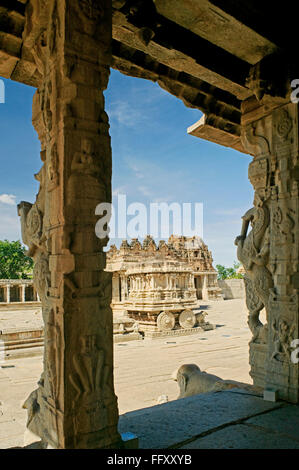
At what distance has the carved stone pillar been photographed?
3938 millimetres

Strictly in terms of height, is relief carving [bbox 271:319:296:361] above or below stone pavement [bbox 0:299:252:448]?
above

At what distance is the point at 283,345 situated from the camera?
3.95m

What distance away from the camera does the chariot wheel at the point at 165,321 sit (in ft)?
48.6

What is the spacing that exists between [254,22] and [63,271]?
3.13m

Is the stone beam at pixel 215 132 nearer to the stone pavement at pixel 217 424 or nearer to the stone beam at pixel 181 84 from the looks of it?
the stone beam at pixel 181 84

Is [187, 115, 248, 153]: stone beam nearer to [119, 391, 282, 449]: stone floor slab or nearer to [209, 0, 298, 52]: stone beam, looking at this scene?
[209, 0, 298, 52]: stone beam

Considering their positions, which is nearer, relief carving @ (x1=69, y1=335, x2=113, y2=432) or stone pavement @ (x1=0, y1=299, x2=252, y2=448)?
relief carving @ (x1=69, y1=335, x2=113, y2=432)

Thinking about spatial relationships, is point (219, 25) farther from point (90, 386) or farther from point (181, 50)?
point (90, 386)

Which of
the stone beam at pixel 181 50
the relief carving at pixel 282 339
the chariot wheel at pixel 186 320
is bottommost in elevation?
the chariot wheel at pixel 186 320

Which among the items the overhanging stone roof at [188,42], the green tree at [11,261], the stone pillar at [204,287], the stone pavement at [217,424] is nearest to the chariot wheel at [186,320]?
the stone pavement at [217,424]

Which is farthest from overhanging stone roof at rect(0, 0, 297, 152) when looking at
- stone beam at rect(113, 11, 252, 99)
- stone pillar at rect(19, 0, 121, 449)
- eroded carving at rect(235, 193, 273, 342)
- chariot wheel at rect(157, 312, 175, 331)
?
chariot wheel at rect(157, 312, 175, 331)

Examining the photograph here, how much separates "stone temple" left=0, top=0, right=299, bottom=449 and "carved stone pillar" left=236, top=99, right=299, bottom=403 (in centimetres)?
1

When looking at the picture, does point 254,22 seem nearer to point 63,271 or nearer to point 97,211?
point 97,211

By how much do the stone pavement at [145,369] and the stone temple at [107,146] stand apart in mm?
2284
